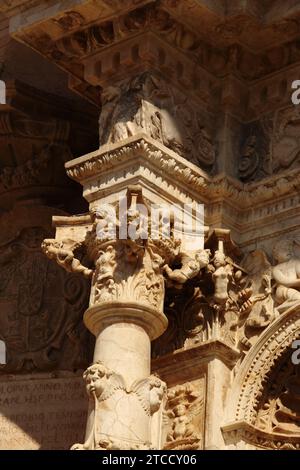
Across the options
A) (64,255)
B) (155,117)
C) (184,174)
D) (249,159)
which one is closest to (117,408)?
(64,255)

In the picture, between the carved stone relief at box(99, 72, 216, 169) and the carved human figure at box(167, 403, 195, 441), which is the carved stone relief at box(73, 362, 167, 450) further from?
the carved stone relief at box(99, 72, 216, 169)

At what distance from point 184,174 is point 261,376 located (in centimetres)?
136

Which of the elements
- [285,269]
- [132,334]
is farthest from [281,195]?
[132,334]

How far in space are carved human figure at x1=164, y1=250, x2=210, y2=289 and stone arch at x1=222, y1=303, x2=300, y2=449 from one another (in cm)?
57

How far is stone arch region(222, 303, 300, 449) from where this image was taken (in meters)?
11.9

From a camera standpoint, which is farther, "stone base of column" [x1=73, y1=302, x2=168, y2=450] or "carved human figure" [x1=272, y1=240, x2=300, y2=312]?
"carved human figure" [x1=272, y1=240, x2=300, y2=312]

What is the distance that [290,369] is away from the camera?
39.5 ft

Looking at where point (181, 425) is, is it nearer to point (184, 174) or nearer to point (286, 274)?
point (286, 274)

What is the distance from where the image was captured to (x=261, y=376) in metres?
12.0

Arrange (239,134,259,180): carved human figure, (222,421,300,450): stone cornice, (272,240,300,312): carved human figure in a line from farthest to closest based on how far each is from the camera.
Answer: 1. (239,134,259,180): carved human figure
2. (272,240,300,312): carved human figure
3. (222,421,300,450): stone cornice

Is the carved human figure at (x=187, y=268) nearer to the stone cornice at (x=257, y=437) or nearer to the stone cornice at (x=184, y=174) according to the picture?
the stone cornice at (x=184, y=174)

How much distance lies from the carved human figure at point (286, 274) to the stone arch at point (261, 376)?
0.10 metres

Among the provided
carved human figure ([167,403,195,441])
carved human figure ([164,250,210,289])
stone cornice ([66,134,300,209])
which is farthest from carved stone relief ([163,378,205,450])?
stone cornice ([66,134,300,209])

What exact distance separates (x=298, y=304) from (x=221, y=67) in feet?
5.90
